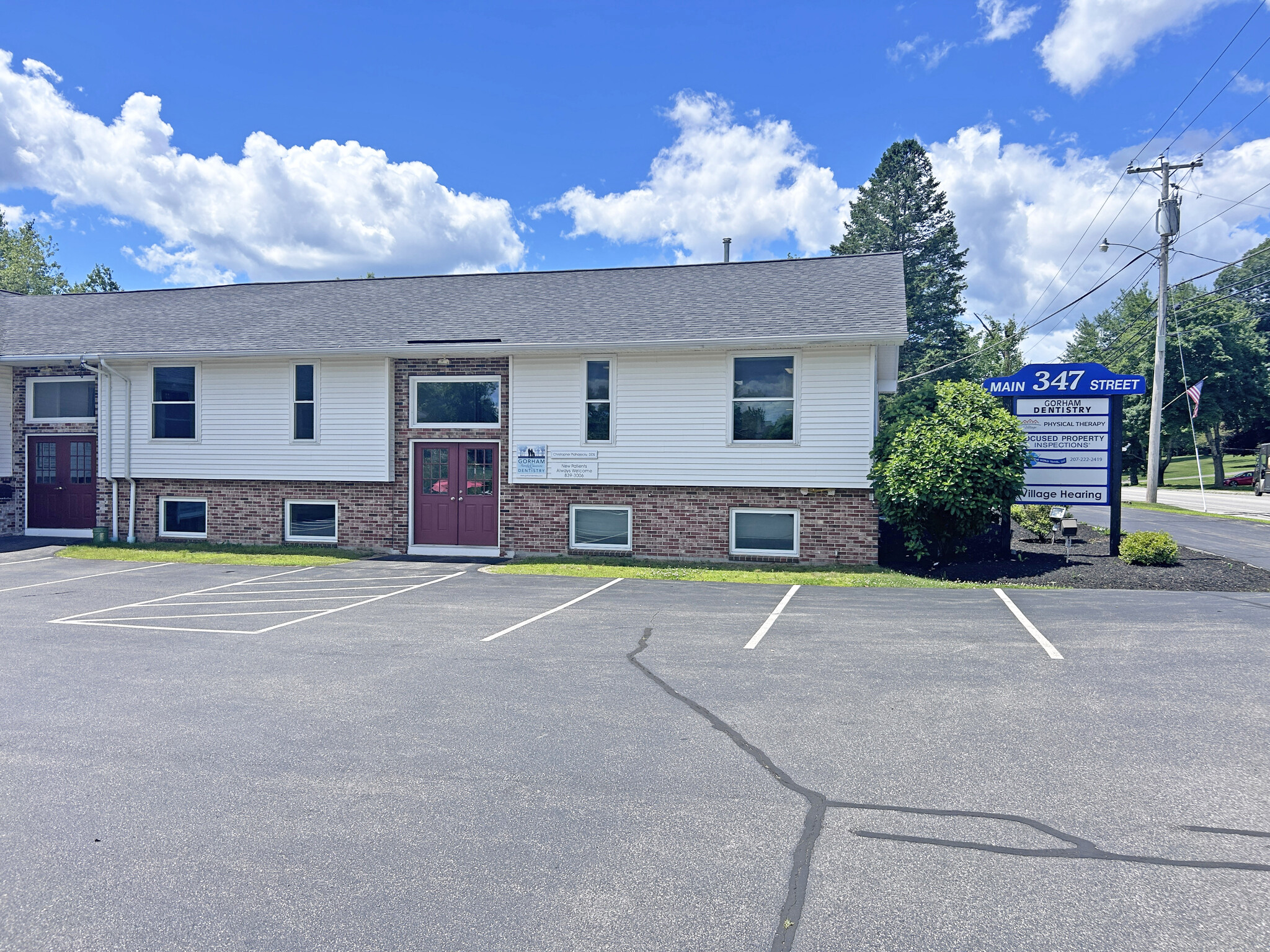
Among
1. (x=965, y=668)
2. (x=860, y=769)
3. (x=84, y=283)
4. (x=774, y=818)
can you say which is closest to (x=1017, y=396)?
(x=965, y=668)

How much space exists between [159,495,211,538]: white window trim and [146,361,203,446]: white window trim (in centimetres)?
18

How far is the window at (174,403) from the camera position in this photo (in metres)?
17.3

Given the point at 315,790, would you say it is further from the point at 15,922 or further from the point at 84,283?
the point at 84,283

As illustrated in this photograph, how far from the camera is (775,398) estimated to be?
14820 millimetres

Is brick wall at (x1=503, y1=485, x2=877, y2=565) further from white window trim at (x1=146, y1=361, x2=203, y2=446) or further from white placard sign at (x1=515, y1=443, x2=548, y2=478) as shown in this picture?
white window trim at (x1=146, y1=361, x2=203, y2=446)

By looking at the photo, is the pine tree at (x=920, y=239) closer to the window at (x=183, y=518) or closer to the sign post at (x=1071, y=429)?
the sign post at (x=1071, y=429)

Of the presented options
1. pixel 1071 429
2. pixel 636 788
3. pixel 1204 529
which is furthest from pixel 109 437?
pixel 1204 529

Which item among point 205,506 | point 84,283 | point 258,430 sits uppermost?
point 84,283

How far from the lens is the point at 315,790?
4.50 metres

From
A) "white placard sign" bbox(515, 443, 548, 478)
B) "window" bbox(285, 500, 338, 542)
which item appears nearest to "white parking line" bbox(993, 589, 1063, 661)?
"white placard sign" bbox(515, 443, 548, 478)

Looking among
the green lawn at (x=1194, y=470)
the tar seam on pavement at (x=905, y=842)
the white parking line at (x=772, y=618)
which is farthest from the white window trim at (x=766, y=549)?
the green lawn at (x=1194, y=470)

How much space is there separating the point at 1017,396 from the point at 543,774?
1308 cm

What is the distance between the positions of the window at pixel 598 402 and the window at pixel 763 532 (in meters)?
3.20

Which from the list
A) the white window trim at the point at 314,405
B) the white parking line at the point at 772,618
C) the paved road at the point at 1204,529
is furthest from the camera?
the white window trim at the point at 314,405
